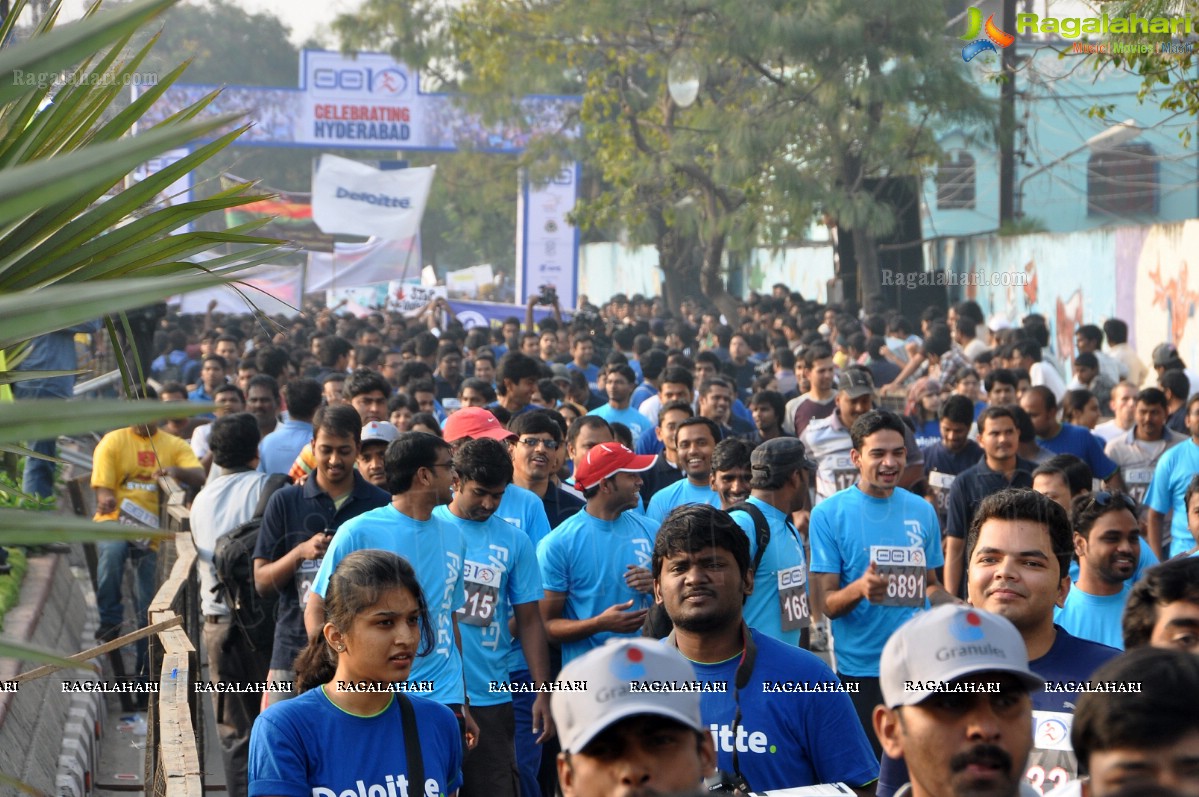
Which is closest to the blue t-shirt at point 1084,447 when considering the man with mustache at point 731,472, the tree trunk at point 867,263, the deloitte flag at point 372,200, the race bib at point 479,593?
the man with mustache at point 731,472

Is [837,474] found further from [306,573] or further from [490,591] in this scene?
[306,573]

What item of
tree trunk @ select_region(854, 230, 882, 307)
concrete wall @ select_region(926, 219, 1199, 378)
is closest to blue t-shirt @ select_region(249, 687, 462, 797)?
concrete wall @ select_region(926, 219, 1199, 378)

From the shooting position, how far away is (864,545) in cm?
655

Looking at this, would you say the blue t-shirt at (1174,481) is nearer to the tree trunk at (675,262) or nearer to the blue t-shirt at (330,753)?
the blue t-shirt at (330,753)

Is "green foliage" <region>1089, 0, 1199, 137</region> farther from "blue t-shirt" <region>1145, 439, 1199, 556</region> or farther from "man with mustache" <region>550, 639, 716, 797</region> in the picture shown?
"man with mustache" <region>550, 639, 716, 797</region>

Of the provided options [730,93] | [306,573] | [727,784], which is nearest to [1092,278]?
[730,93]

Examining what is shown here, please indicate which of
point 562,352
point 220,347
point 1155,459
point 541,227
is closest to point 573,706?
point 1155,459

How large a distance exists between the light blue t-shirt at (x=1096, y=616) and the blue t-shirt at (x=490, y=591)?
2.07 meters

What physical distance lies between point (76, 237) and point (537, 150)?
2522 centimetres

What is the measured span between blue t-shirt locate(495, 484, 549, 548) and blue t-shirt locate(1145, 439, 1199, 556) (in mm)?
3482

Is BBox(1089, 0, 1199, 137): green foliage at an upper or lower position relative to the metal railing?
upper

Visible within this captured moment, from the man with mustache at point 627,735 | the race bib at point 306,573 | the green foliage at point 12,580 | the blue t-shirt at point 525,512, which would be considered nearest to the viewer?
the man with mustache at point 627,735

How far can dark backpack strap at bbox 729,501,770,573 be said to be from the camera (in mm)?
6117

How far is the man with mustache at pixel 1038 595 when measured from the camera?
3.85 metres
